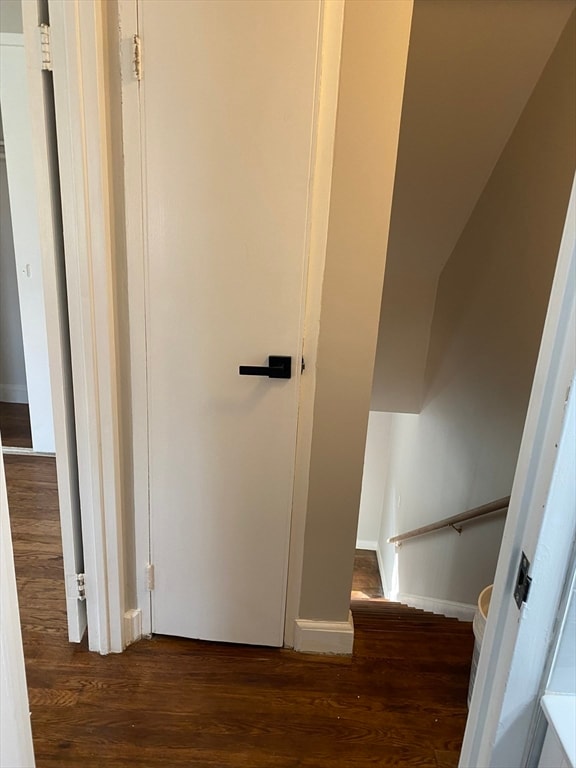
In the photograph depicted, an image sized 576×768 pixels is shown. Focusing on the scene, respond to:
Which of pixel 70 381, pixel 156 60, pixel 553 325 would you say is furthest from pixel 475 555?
pixel 156 60

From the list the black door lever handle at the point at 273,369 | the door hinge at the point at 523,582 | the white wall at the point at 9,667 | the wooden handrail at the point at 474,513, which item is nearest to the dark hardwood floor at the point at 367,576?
the wooden handrail at the point at 474,513

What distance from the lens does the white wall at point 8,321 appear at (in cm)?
358

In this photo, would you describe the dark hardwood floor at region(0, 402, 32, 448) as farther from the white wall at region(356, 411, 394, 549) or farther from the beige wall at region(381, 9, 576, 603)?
the white wall at region(356, 411, 394, 549)

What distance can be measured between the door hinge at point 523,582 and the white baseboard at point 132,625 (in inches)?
59.0

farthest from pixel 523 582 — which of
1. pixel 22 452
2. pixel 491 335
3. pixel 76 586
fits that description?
pixel 22 452

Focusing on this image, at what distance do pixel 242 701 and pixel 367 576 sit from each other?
4320 millimetres

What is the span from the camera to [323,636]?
1858 mm

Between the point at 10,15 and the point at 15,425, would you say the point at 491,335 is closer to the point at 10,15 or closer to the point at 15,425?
the point at 10,15

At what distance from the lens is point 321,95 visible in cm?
135

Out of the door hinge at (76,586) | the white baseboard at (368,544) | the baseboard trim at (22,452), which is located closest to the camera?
the door hinge at (76,586)

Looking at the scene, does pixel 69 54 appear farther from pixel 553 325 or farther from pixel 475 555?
pixel 475 555

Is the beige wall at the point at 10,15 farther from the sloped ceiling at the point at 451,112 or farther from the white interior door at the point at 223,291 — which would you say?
the sloped ceiling at the point at 451,112

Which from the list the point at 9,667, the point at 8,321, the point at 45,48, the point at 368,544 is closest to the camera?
the point at 9,667

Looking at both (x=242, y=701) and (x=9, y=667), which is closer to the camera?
(x=9, y=667)
